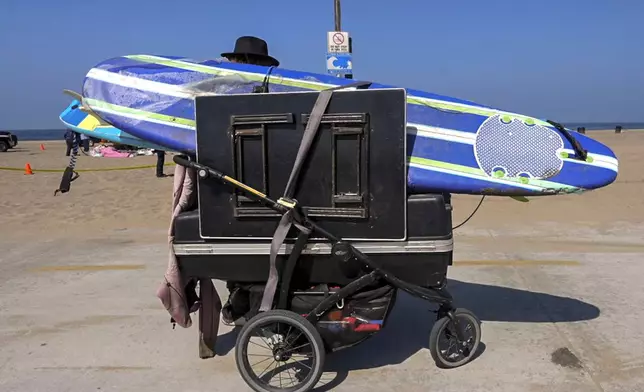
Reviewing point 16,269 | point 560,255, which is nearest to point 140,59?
point 16,269

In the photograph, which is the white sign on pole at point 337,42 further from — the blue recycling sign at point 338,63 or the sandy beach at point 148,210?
the sandy beach at point 148,210

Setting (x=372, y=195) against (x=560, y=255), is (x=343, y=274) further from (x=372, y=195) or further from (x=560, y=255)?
(x=560, y=255)

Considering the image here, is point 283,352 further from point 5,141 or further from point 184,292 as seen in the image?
point 5,141

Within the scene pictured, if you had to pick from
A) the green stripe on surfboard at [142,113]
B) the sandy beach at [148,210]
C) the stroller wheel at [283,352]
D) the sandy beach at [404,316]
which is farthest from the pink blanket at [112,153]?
the stroller wheel at [283,352]

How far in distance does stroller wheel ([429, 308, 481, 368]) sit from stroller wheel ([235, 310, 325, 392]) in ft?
2.70

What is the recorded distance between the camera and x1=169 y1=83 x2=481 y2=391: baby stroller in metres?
2.98

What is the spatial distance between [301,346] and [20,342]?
2.42 metres

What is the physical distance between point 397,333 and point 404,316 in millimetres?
365

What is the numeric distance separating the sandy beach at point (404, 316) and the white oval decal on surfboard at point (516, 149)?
135cm

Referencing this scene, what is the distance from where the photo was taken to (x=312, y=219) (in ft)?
10.1

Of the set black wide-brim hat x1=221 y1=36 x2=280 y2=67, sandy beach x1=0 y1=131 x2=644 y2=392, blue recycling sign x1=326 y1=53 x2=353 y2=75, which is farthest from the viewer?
blue recycling sign x1=326 y1=53 x2=353 y2=75

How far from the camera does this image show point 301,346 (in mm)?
3244

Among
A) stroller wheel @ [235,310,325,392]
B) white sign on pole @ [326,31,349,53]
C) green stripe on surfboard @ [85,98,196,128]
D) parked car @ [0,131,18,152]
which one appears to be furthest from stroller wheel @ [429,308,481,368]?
parked car @ [0,131,18,152]

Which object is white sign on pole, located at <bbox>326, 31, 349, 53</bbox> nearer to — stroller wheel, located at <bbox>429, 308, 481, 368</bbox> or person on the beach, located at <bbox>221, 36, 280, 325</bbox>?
person on the beach, located at <bbox>221, 36, 280, 325</bbox>
